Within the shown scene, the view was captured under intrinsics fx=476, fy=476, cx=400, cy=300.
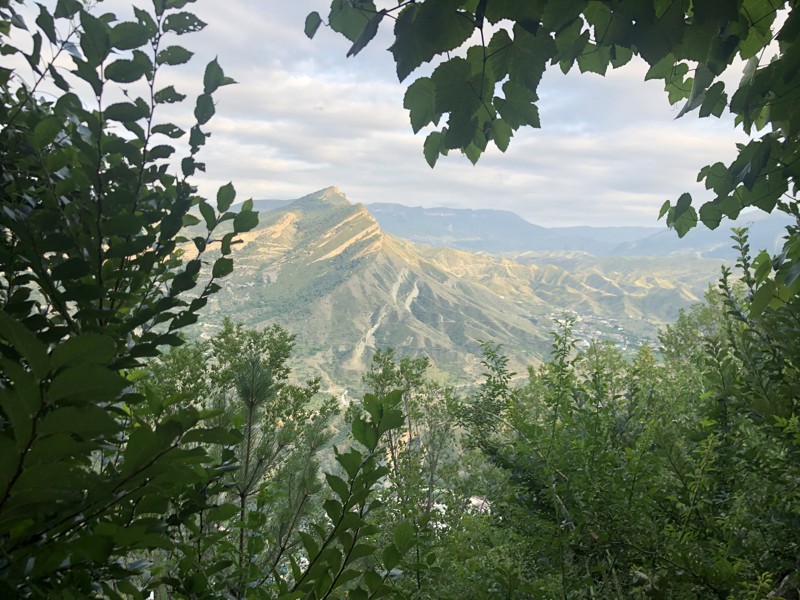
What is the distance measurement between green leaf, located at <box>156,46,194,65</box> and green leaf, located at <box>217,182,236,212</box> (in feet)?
1.26

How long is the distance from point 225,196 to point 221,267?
26 cm

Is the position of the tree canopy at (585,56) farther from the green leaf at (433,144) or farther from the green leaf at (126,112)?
the green leaf at (126,112)

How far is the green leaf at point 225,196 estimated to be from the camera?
1601 millimetres

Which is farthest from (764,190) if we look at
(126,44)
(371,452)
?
(126,44)

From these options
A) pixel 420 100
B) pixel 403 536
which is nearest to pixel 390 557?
pixel 403 536

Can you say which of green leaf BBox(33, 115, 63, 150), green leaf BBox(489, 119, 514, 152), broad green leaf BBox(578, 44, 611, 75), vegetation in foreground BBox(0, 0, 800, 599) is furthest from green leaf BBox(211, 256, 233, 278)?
broad green leaf BBox(578, 44, 611, 75)

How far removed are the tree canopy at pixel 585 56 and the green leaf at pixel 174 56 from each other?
403 millimetres

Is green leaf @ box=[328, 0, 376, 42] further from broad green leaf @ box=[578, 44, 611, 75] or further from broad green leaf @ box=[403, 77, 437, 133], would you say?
broad green leaf @ box=[578, 44, 611, 75]

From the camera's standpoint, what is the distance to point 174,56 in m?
1.43

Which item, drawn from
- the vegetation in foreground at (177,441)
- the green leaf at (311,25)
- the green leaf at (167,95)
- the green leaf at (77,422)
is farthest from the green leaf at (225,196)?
the green leaf at (77,422)

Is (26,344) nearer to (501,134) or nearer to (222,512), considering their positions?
(222,512)

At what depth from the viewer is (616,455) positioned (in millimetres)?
2393

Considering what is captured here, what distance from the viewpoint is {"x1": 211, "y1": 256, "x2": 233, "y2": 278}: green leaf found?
5.01 ft

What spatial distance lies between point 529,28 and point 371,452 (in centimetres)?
110
